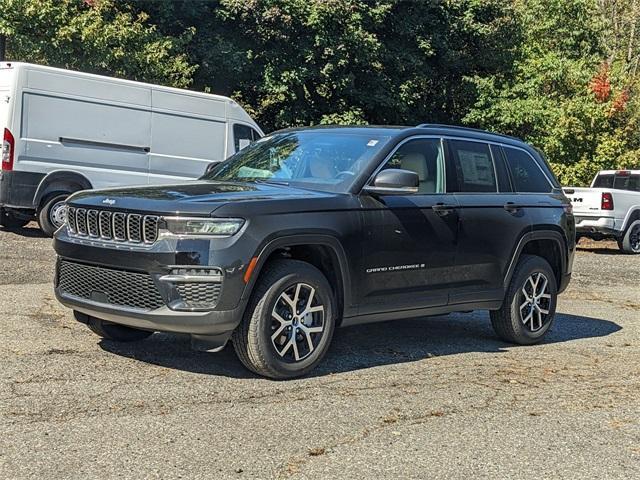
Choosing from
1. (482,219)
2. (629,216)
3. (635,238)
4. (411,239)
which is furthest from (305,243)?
(635,238)

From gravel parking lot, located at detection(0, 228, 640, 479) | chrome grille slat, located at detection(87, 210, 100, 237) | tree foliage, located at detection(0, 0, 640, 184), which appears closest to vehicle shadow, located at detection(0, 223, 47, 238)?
tree foliage, located at detection(0, 0, 640, 184)

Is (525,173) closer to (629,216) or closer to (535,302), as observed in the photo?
(535,302)

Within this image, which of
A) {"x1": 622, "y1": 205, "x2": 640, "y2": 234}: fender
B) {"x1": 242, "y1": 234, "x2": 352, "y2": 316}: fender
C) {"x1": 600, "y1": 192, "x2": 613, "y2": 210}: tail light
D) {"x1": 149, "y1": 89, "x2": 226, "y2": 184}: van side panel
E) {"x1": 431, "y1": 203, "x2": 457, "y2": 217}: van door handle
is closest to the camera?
{"x1": 242, "y1": 234, "x2": 352, "y2": 316}: fender

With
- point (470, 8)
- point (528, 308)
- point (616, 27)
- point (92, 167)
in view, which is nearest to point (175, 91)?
point (92, 167)

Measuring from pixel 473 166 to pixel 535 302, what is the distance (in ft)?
4.60

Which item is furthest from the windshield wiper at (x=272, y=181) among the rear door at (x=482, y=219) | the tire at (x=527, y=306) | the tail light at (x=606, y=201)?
the tail light at (x=606, y=201)

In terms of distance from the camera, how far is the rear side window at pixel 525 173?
786 centimetres

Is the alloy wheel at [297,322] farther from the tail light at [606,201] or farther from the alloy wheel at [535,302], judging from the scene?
the tail light at [606,201]

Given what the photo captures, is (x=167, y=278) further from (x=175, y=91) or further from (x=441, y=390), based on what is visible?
(x=175, y=91)

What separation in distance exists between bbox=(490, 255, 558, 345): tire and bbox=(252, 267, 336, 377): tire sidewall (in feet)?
7.26

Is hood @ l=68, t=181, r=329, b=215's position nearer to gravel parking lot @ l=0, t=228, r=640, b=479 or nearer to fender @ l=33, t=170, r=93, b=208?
gravel parking lot @ l=0, t=228, r=640, b=479

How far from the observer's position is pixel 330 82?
24.0 metres

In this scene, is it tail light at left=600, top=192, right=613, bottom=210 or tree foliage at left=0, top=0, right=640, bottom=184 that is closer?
tail light at left=600, top=192, right=613, bottom=210

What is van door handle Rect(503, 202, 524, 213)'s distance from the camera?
24.5ft
